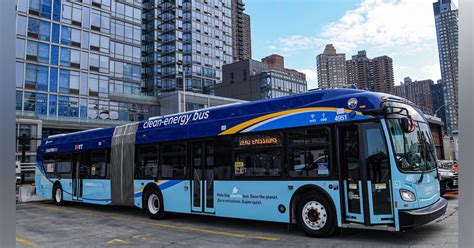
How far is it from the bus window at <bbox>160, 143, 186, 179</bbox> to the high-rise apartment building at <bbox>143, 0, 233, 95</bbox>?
7768cm

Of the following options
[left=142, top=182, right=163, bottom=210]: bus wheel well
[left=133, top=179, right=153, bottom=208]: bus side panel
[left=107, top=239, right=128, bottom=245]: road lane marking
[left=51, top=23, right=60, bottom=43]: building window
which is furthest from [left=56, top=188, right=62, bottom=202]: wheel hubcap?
[left=51, top=23, right=60, bottom=43]: building window

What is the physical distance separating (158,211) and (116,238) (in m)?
3.16

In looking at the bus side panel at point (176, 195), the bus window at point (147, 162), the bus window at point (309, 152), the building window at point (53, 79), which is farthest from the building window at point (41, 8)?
the bus window at point (309, 152)

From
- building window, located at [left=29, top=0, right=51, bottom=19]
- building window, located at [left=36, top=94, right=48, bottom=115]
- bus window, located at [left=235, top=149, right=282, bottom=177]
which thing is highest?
building window, located at [left=29, top=0, right=51, bottom=19]

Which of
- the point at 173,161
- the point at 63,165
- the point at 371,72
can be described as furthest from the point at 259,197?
the point at 371,72

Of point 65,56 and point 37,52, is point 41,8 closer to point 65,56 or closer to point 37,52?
point 37,52

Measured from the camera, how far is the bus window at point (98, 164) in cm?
1461

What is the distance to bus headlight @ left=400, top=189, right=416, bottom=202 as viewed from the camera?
702 centimetres

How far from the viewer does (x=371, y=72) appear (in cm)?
2592

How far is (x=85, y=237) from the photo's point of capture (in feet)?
30.1

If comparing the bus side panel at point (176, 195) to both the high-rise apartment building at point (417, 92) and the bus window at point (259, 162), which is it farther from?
the high-rise apartment building at point (417, 92)

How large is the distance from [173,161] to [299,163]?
4.84 metres

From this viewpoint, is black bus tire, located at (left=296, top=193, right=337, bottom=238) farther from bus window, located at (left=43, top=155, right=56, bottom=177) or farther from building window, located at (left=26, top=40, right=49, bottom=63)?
building window, located at (left=26, top=40, right=49, bottom=63)

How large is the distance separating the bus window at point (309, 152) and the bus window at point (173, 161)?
4.06 meters
